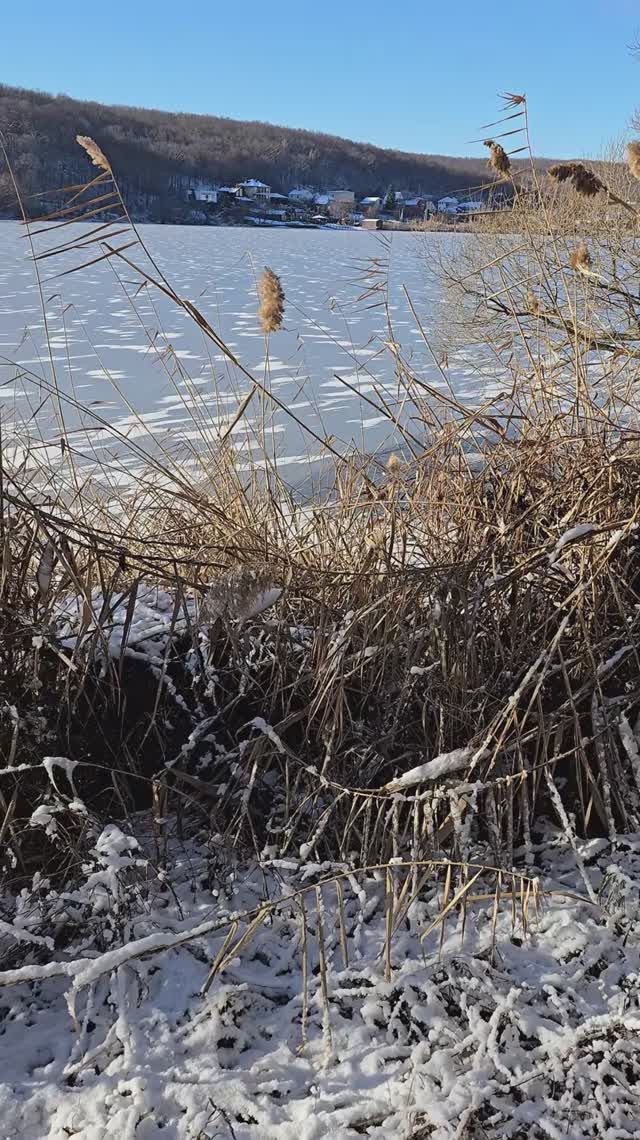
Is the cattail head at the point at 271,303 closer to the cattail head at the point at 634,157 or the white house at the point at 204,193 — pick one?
the cattail head at the point at 634,157

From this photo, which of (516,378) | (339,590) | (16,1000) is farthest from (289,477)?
(16,1000)

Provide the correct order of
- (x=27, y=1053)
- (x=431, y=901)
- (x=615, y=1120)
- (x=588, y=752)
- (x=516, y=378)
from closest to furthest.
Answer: (x=615, y=1120)
(x=27, y=1053)
(x=431, y=901)
(x=588, y=752)
(x=516, y=378)

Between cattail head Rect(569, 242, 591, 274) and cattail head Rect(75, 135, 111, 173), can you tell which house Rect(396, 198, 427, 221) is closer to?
cattail head Rect(569, 242, 591, 274)

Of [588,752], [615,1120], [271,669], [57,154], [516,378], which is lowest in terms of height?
[615,1120]

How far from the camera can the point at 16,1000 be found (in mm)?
1323

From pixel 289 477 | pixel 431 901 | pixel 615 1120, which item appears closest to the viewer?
pixel 615 1120

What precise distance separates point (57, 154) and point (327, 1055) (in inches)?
294

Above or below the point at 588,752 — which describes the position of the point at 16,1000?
below

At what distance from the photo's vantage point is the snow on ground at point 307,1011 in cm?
112

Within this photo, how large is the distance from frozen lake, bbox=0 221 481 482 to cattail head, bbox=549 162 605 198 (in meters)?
0.46

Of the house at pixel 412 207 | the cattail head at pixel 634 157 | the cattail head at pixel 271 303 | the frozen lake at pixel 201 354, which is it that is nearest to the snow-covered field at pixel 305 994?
the cattail head at pixel 271 303

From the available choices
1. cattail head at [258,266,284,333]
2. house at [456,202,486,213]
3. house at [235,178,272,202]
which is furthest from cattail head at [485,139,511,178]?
house at [235,178,272,202]

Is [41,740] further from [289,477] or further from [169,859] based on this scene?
[289,477]

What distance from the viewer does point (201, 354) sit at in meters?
10.7
